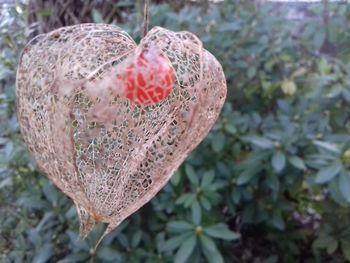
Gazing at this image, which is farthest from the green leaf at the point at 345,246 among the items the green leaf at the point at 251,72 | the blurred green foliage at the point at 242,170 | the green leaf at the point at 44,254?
the green leaf at the point at 44,254

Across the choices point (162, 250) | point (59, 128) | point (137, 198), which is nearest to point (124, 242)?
point (162, 250)

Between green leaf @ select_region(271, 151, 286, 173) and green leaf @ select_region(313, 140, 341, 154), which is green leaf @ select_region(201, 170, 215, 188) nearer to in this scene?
green leaf @ select_region(271, 151, 286, 173)

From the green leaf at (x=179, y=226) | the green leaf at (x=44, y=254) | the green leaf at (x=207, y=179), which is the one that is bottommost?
the green leaf at (x=44, y=254)

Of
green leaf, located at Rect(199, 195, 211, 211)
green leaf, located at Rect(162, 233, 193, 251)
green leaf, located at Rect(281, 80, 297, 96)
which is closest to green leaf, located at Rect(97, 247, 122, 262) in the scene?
green leaf, located at Rect(162, 233, 193, 251)

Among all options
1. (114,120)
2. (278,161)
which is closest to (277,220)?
(278,161)

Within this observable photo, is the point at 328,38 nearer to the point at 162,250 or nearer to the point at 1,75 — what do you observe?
the point at 162,250

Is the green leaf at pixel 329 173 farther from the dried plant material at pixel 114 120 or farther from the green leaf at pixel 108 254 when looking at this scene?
the dried plant material at pixel 114 120
